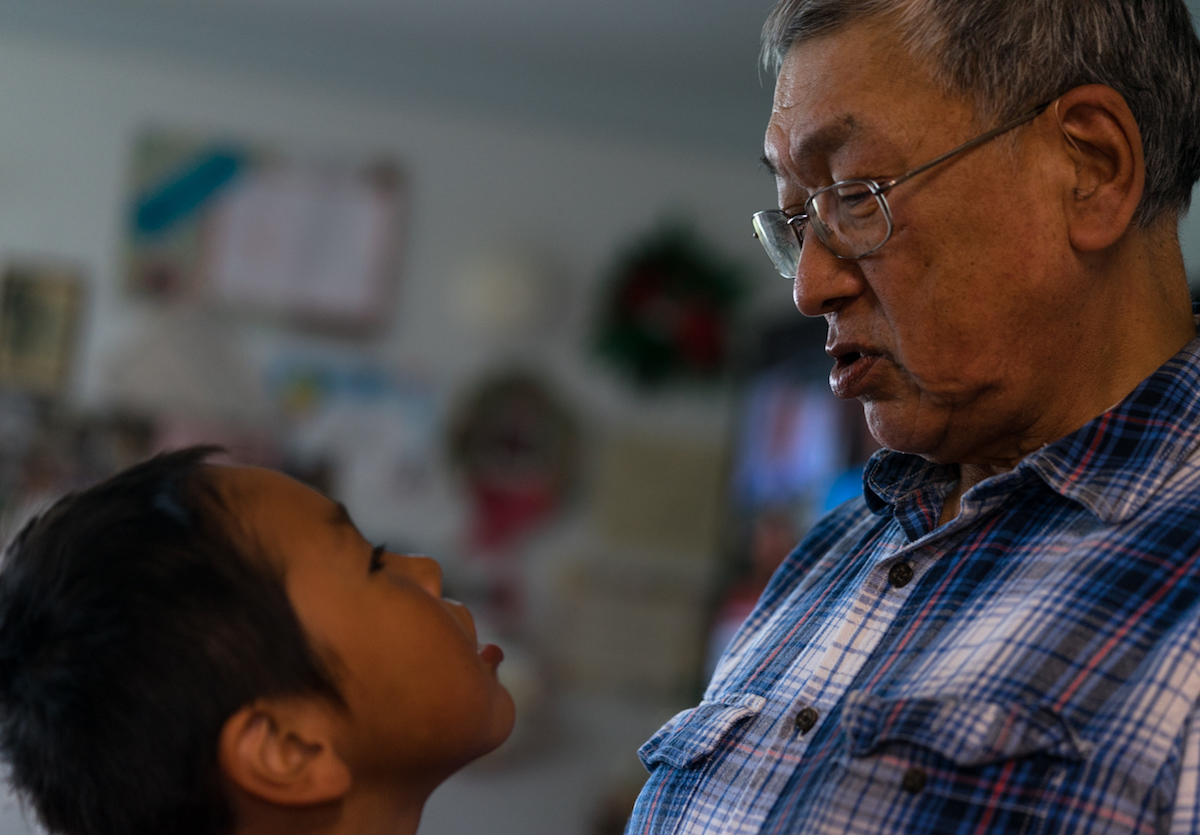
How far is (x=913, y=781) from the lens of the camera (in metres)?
0.79

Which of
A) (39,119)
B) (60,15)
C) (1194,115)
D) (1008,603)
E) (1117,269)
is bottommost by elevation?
(1008,603)

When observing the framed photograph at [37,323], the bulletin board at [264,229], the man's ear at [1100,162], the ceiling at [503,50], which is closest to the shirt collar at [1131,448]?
the man's ear at [1100,162]

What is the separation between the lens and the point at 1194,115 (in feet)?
3.18

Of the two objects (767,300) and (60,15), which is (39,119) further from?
(767,300)

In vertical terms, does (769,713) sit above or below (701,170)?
below

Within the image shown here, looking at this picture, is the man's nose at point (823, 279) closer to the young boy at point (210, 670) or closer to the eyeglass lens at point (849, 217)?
the eyeglass lens at point (849, 217)

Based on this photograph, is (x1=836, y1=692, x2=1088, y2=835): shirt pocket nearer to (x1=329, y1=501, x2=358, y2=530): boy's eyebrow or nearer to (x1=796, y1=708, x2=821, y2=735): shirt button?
(x1=796, y1=708, x2=821, y2=735): shirt button

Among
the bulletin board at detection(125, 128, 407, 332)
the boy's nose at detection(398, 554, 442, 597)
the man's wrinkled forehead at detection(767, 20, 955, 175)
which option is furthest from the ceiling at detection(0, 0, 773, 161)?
the boy's nose at detection(398, 554, 442, 597)

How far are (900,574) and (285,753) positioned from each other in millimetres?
526

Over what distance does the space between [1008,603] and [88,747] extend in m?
0.73

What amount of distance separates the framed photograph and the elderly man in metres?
3.08

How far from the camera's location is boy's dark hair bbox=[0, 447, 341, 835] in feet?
3.10

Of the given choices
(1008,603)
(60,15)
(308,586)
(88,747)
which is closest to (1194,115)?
(1008,603)

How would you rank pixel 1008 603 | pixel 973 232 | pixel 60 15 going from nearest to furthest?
1. pixel 1008 603
2. pixel 973 232
3. pixel 60 15
